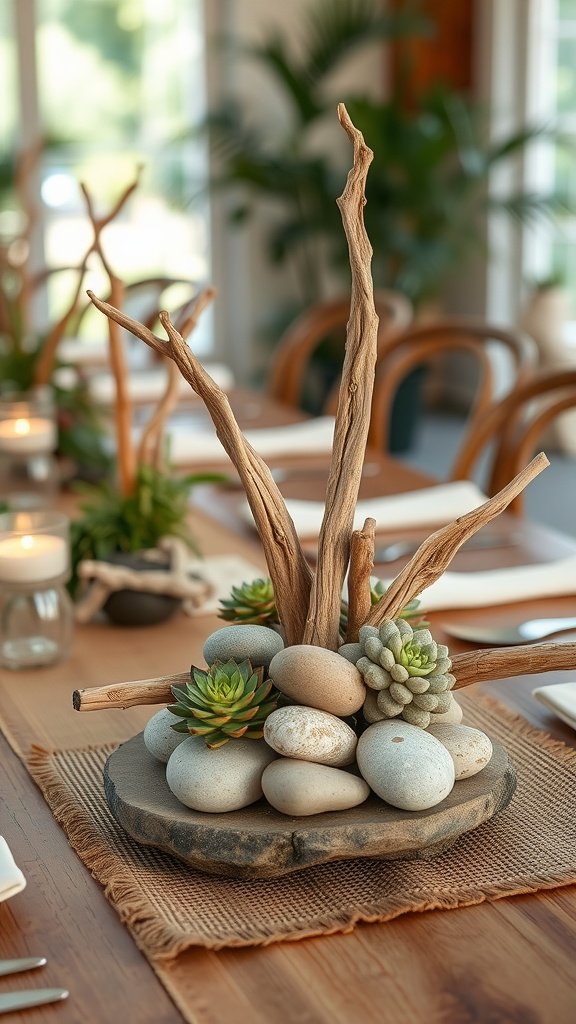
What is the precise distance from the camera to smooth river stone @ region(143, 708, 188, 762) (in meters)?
0.87

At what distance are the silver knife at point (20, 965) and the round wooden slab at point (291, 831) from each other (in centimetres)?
11

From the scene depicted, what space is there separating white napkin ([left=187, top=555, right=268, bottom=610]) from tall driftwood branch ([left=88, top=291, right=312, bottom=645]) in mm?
520

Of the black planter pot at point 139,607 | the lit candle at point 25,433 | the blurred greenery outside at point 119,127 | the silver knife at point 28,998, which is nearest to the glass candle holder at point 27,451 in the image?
the lit candle at point 25,433

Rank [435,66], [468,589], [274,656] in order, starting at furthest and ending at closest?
[435,66] → [468,589] → [274,656]

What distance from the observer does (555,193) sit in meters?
5.26

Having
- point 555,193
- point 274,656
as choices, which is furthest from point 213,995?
point 555,193

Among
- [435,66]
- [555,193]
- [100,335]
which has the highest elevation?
[435,66]

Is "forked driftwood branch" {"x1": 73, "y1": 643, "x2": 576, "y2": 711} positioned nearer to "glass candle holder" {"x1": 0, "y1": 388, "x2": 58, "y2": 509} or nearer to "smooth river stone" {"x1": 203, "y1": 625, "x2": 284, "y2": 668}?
"smooth river stone" {"x1": 203, "y1": 625, "x2": 284, "y2": 668}

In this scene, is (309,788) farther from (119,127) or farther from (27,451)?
(119,127)

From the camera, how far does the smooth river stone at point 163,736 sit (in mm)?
866

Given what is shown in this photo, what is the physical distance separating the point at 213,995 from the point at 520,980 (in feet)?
0.54

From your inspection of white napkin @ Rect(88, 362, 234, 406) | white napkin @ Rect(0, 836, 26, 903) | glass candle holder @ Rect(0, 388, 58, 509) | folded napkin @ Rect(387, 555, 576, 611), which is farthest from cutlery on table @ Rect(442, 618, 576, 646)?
white napkin @ Rect(88, 362, 234, 406)

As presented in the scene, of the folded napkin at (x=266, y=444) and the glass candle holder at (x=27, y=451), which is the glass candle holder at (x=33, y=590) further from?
the folded napkin at (x=266, y=444)

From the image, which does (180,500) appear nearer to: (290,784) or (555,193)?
(290,784)
